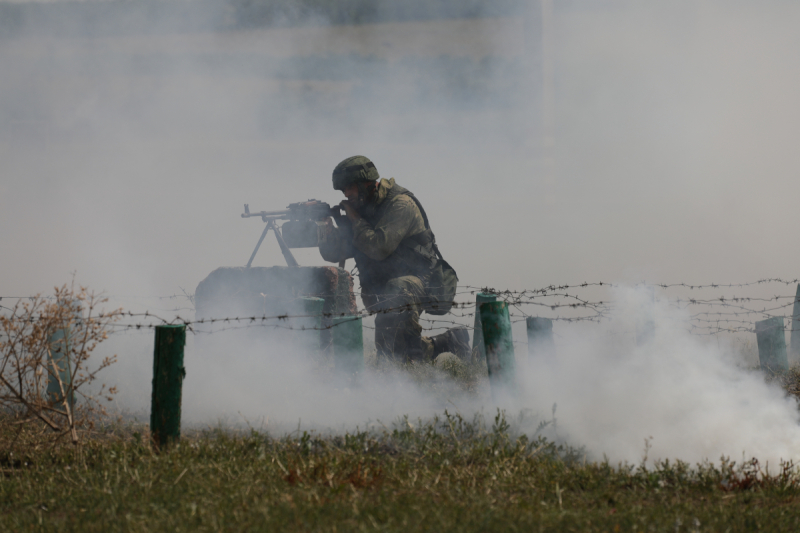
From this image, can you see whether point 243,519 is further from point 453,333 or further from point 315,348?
point 453,333

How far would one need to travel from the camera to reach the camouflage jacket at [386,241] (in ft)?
24.5

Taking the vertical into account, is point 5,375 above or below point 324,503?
above

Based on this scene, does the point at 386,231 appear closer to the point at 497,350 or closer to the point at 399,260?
the point at 399,260

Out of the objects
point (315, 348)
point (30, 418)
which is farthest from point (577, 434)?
point (30, 418)

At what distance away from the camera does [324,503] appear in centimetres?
310

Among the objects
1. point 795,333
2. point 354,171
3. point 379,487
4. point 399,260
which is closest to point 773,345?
point 795,333

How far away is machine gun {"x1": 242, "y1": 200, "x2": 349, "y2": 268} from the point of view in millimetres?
8016

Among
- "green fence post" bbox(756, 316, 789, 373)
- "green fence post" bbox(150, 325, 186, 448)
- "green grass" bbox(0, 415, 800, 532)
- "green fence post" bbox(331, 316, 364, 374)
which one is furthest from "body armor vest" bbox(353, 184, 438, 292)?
"green fence post" bbox(756, 316, 789, 373)

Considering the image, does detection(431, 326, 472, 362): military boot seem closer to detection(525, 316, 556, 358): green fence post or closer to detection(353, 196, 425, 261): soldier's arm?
detection(525, 316, 556, 358): green fence post

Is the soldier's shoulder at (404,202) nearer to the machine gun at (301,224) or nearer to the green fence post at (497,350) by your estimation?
the machine gun at (301,224)

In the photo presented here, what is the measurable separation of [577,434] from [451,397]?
1.61 metres

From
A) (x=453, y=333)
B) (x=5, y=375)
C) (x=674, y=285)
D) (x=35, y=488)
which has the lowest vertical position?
(x=35, y=488)

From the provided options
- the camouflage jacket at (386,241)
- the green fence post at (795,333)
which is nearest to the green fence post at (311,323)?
the camouflage jacket at (386,241)

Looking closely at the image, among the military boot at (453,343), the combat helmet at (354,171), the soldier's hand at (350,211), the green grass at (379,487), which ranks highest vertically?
the combat helmet at (354,171)
